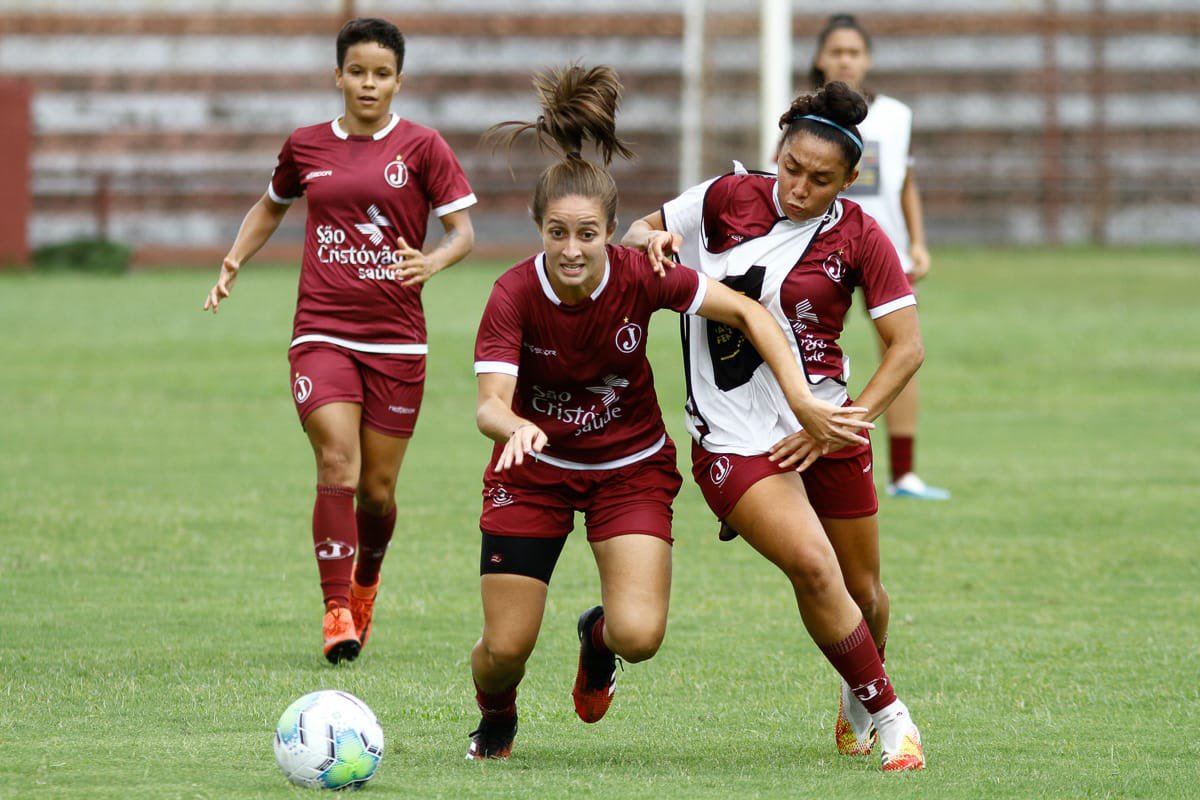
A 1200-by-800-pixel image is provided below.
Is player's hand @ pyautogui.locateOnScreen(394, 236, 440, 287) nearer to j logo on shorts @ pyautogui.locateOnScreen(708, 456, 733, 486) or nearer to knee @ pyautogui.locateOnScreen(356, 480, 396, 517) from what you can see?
knee @ pyautogui.locateOnScreen(356, 480, 396, 517)

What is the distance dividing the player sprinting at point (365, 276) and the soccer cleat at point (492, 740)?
5.22ft

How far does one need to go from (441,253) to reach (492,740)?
2.25 metres

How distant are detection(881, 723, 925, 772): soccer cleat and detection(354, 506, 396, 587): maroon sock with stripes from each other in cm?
255

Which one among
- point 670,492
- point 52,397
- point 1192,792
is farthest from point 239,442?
point 1192,792

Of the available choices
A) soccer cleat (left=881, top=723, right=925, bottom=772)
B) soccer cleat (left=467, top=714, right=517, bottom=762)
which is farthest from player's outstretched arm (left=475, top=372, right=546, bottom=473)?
soccer cleat (left=881, top=723, right=925, bottom=772)

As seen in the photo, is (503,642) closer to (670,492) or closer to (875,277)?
(670,492)

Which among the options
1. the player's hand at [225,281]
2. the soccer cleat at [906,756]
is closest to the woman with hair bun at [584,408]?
the soccer cleat at [906,756]

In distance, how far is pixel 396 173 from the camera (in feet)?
22.3

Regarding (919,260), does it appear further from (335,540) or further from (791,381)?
(791,381)

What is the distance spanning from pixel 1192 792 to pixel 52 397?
445 inches

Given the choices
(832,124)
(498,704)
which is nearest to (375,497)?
(498,704)

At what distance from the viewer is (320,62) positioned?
31406mm

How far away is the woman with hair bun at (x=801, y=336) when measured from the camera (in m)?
5.08

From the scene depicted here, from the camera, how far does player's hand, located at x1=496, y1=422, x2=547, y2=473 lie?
15.0ft
